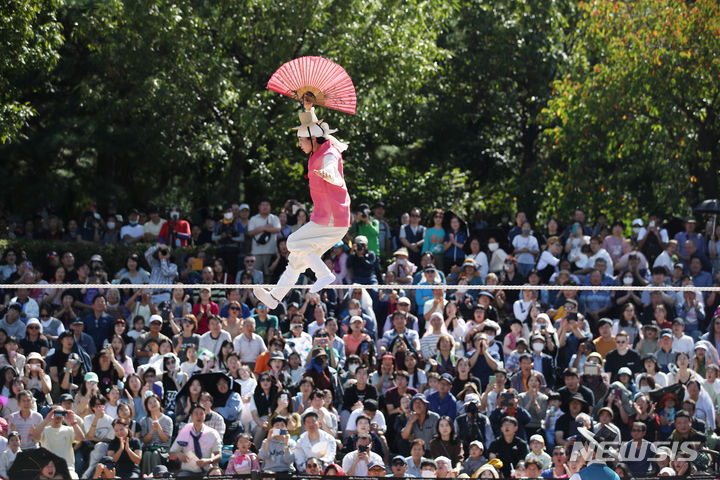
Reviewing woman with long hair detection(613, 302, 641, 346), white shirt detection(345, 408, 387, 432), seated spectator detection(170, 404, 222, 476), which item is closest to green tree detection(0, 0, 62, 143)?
seated spectator detection(170, 404, 222, 476)

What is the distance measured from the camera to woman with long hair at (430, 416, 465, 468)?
10461 millimetres

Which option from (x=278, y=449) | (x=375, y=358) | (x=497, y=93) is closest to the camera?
(x=278, y=449)

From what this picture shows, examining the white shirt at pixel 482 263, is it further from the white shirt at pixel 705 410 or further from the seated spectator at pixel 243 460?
the seated spectator at pixel 243 460

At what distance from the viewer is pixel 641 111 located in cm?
1587

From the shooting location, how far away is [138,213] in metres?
15.1

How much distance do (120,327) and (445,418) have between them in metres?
3.64

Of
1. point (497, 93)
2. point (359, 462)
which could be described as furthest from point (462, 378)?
point (497, 93)

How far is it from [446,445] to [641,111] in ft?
23.4

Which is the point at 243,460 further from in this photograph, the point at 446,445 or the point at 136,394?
the point at 446,445

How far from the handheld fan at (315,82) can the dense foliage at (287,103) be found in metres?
6.60

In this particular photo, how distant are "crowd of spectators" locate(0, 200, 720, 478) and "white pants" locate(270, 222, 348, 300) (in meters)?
1.54

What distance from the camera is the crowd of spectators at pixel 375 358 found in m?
10.5

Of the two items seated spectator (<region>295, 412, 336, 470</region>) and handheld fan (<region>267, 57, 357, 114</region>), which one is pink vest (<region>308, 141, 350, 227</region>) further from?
seated spectator (<region>295, 412, 336, 470</region>)

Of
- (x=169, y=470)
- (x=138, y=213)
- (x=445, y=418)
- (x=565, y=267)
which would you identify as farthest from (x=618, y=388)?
(x=138, y=213)
